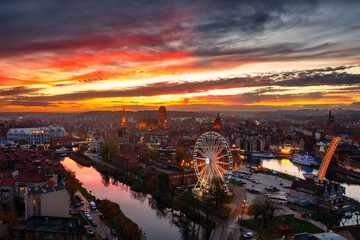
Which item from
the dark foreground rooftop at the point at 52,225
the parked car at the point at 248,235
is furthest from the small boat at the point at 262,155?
the dark foreground rooftop at the point at 52,225

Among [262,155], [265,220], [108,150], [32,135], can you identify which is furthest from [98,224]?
[32,135]

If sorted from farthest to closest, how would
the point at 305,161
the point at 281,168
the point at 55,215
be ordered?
1. the point at 305,161
2. the point at 281,168
3. the point at 55,215

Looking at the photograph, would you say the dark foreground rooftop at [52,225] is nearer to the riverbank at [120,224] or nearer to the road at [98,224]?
the road at [98,224]

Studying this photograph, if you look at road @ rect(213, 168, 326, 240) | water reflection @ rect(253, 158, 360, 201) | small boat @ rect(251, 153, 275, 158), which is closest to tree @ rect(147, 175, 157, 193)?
road @ rect(213, 168, 326, 240)

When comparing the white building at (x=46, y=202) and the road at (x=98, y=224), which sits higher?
the white building at (x=46, y=202)

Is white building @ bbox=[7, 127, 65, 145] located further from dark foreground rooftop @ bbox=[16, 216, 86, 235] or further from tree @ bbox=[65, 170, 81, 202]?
dark foreground rooftop @ bbox=[16, 216, 86, 235]

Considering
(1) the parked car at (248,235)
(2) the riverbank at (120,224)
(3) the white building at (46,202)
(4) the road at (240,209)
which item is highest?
(3) the white building at (46,202)

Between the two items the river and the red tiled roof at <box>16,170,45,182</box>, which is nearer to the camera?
the river

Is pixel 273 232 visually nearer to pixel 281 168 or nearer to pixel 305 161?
pixel 281 168

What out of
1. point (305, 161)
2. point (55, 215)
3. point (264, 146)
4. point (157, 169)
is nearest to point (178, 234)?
point (55, 215)
